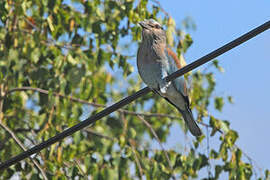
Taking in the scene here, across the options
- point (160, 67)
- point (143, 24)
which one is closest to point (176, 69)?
point (160, 67)

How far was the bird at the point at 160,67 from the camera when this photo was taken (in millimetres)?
3857

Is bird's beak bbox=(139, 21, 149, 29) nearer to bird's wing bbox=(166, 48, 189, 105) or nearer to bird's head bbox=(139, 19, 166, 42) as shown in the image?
bird's head bbox=(139, 19, 166, 42)

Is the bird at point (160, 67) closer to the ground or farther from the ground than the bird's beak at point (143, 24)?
closer to the ground

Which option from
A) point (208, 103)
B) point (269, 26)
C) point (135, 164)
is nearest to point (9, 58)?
point (135, 164)

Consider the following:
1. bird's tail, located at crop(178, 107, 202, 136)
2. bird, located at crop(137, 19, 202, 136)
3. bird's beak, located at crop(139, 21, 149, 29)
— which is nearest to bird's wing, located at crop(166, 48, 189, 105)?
bird, located at crop(137, 19, 202, 136)

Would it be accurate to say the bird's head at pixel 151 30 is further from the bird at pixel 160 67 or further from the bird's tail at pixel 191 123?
the bird's tail at pixel 191 123

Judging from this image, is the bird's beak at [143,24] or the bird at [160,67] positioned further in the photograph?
the bird's beak at [143,24]

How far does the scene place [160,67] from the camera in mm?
3885

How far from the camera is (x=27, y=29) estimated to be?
5.25 meters

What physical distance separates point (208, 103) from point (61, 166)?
2.59 m

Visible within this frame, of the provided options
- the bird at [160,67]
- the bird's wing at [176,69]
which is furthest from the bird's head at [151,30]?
the bird's wing at [176,69]

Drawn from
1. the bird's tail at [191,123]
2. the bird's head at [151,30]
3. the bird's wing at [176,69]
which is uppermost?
the bird's head at [151,30]

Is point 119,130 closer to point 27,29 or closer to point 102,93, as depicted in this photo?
point 102,93

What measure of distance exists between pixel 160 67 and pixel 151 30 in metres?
0.34
